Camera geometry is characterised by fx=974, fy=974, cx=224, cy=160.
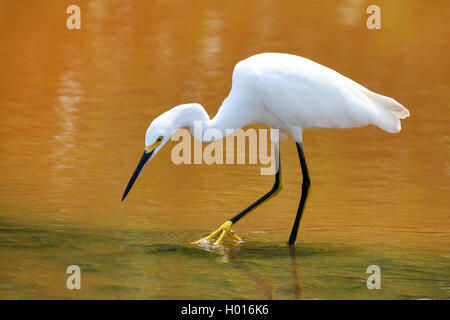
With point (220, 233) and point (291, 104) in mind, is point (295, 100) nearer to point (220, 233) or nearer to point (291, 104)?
point (291, 104)

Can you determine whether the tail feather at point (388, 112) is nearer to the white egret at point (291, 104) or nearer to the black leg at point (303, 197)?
the white egret at point (291, 104)

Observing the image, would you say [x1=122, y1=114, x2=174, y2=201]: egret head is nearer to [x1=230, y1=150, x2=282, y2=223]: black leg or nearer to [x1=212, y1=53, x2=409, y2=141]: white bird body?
[x1=212, y1=53, x2=409, y2=141]: white bird body

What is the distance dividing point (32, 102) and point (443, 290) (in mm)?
6531

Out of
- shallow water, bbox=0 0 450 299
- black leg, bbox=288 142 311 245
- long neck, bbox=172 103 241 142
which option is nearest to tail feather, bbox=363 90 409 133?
black leg, bbox=288 142 311 245

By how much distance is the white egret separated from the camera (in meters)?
7.37

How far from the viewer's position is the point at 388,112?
300 inches

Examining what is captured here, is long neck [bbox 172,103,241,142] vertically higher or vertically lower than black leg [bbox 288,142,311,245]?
higher

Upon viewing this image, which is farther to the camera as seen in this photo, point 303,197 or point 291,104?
point 303,197

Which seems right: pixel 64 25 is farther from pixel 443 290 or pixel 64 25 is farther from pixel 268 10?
pixel 443 290

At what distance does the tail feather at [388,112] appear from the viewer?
754 centimetres

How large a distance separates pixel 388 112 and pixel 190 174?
93.5 inches

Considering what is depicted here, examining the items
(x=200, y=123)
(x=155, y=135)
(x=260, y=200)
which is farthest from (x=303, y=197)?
(x=155, y=135)

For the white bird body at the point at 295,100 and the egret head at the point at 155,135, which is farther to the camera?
the white bird body at the point at 295,100

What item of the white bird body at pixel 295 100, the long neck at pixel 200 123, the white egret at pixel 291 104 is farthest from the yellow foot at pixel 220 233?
the white bird body at pixel 295 100
